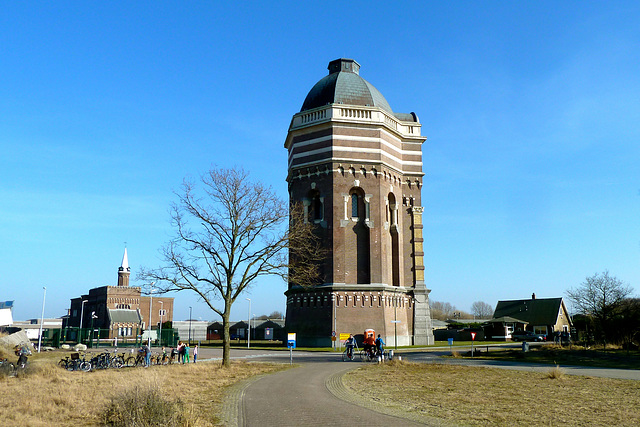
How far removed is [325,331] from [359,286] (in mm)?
5251

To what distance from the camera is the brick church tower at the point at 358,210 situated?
163ft

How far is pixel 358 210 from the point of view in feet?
172

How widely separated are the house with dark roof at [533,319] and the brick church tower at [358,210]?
25.6m

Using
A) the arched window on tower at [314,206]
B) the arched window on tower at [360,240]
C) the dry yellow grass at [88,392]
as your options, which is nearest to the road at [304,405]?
the dry yellow grass at [88,392]

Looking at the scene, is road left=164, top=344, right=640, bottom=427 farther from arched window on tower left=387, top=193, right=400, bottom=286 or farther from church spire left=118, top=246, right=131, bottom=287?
church spire left=118, top=246, right=131, bottom=287

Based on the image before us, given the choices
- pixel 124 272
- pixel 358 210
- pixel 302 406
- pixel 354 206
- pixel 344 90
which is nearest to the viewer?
pixel 302 406

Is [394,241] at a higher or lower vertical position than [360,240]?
higher

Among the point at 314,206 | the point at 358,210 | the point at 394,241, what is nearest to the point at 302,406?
the point at 358,210

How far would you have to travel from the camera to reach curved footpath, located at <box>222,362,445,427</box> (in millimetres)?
12406

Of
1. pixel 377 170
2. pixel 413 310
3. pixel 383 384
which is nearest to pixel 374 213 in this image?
pixel 377 170

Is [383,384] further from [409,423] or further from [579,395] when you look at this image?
[409,423]

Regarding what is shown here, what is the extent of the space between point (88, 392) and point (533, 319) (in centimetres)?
7567

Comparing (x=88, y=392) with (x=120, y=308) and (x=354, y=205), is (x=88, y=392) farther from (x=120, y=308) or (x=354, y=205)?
(x=120, y=308)

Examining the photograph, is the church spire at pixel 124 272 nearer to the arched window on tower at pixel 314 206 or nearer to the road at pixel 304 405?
the arched window on tower at pixel 314 206
